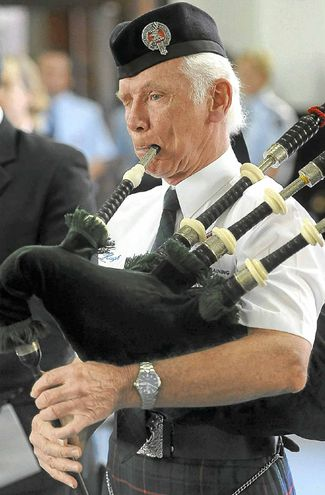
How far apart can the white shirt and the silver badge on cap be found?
0.18 meters

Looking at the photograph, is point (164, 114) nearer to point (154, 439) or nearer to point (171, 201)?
point (171, 201)

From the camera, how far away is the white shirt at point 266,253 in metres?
1.28

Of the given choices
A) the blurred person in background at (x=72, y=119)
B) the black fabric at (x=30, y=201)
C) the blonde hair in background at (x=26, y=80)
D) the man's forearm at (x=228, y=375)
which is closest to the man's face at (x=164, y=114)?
the man's forearm at (x=228, y=375)

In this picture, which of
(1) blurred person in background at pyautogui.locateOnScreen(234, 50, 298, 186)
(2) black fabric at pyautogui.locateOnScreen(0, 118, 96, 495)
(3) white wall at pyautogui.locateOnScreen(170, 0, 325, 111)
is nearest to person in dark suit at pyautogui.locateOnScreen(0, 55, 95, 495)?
(2) black fabric at pyautogui.locateOnScreen(0, 118, 96, 495)

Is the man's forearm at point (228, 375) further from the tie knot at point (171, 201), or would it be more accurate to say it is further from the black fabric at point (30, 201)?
the black fabric at point (30, 201)

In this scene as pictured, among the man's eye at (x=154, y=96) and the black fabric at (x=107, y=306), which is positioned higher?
the man's eye at (x=154, y=96)

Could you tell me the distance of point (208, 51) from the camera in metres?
1.41

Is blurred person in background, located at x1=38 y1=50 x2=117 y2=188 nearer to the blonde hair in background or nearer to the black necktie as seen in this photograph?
the blonde hair in background

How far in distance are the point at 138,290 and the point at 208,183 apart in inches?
11.7

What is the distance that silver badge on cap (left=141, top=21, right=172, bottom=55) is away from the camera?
1373mm

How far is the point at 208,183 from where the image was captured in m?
1.46

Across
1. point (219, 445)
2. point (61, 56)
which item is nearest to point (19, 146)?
point (219, 445)

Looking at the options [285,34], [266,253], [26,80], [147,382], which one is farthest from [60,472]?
[26,80]

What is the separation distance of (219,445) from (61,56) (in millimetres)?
4565
